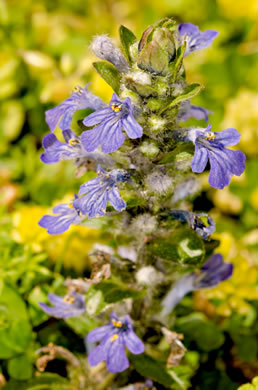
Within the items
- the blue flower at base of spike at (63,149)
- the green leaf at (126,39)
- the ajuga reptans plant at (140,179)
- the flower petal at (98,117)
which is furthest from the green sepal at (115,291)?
the green leaf at (126,39)

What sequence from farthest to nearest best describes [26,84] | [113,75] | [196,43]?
[26,84]
[196,43]
[113,75]

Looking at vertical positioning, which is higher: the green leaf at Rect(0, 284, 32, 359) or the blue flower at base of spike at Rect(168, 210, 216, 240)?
the blue flower at base of spike at Rect(168, 210, 216, 240)

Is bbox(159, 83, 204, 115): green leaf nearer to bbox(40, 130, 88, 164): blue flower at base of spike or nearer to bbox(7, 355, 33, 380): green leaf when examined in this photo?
A: bbox(40, 130, 88, 164): blue flower at base of spike

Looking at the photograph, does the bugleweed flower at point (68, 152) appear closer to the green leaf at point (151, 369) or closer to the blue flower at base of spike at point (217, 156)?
the blue flower at base of spike at point (217, 156)

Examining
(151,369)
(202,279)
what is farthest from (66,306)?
(202,279)

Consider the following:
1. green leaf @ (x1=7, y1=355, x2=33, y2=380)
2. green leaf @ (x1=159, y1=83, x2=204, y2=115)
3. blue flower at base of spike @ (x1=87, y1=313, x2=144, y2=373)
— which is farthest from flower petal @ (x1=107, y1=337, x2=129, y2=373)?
green leaf @ (x1=159, y1=83, x2=204, y2=115)

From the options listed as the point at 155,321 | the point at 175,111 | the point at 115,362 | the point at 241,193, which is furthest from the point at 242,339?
the point at 175,111

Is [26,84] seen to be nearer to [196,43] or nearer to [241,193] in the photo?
[241,193]
